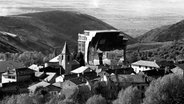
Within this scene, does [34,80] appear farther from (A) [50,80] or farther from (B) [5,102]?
(B) [5,102]

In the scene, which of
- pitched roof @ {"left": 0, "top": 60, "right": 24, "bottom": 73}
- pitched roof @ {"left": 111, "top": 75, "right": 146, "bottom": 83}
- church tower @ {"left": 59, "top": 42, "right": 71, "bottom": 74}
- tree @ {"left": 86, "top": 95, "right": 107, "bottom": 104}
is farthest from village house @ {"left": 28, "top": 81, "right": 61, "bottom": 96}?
pitched roof @ {"left": 0, "top": 60, "right": 24, "bottom": 73}

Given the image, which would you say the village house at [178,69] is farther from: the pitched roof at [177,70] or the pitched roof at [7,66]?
the pitched roof at [7,66]

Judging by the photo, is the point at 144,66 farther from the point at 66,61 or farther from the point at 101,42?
the point at 101,42

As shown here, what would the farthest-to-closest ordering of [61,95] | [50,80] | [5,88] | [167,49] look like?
1. [167,49]
2. [50,80]
3. [5,88]
4. [61,95]

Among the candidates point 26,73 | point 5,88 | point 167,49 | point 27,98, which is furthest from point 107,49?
point 27,98

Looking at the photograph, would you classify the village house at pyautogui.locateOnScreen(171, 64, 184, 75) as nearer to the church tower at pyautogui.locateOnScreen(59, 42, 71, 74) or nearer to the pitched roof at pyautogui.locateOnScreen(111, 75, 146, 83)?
the pitched roof at pyautogui.locateOnScreen(111, 75, 146, 83)

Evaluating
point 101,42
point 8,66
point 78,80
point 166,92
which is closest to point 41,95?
point 78,80
